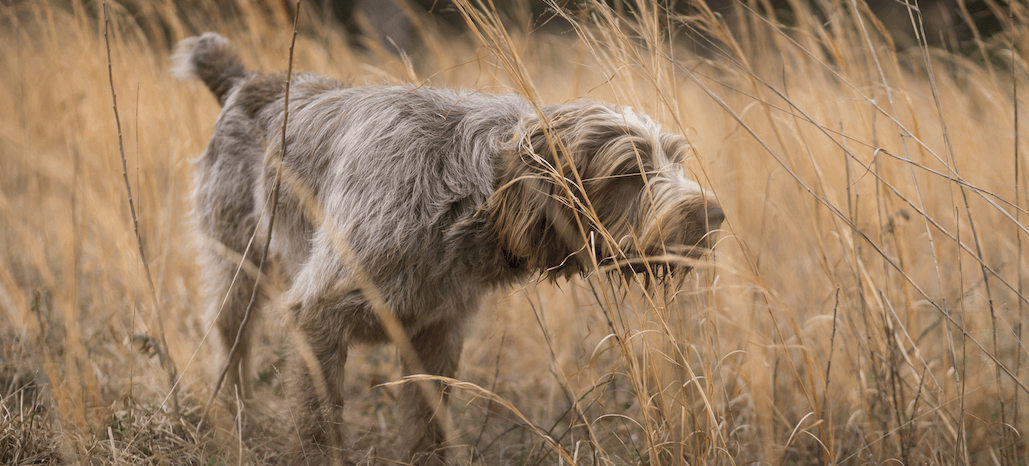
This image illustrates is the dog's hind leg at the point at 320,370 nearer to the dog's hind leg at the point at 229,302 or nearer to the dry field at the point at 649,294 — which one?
the dry field at the point at 649,294

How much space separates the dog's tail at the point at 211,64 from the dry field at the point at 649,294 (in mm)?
336

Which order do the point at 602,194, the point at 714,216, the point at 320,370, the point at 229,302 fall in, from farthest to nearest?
the point at 229,302 → the point at 320,370 → the point at 602,194 → the point at 714,216

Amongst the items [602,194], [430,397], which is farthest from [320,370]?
[602,194]

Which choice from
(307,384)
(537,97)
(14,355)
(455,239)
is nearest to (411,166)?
(455,239)

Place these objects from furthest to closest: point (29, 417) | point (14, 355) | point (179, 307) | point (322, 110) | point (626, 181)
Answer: point (179, 307) < point (14, 355) < point (322, 110) < point (29, 417) < point (626, 181)

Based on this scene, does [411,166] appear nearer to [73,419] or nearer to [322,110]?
[322,110]

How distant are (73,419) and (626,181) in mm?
2085

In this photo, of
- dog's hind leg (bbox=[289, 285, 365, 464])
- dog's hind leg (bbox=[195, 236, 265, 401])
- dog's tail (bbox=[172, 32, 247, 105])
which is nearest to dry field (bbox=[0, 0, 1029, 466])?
dog's hind leg (bbox=[195, 236, 265, 401])

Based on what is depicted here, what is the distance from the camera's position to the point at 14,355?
2.68 metres

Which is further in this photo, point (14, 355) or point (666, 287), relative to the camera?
point (14, 355)

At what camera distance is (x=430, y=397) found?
2.46m

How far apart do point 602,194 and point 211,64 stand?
2.04m

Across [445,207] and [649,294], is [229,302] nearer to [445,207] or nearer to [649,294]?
[445,207]

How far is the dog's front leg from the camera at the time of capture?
2465 mm
